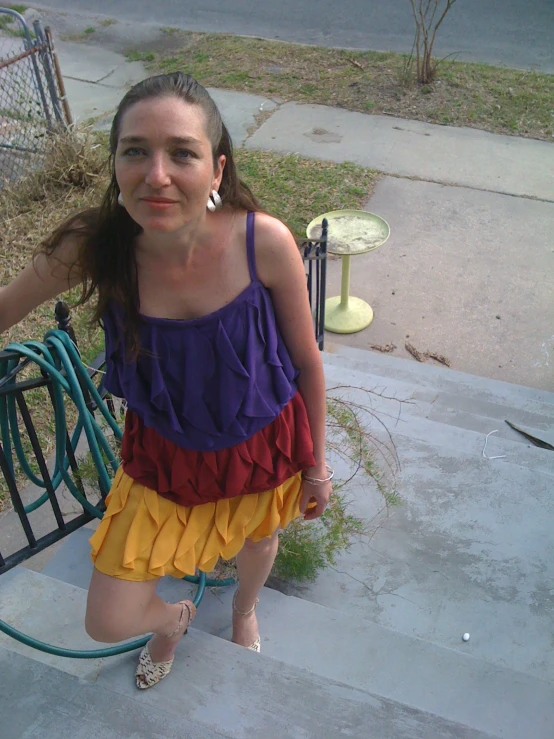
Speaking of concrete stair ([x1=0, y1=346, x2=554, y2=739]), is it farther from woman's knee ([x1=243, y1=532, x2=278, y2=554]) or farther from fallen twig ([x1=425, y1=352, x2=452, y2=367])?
fallen twig ([x1=425, y1=352, x2=452, y2=367])

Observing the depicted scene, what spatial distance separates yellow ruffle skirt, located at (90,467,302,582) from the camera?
174 centimetres

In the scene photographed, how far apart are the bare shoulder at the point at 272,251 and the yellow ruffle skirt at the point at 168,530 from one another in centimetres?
59

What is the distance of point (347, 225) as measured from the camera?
4859mm

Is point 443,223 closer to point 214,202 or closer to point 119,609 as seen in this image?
point 214,202

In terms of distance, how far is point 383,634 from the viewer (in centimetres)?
225

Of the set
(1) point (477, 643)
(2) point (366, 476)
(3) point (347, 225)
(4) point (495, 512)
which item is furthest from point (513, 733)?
(3) point (347, 225)

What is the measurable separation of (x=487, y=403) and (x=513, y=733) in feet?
7.45

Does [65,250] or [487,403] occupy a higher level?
[65,250]

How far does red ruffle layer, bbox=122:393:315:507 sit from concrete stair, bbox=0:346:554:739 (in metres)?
0.54

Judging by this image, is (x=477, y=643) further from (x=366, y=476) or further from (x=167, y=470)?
(x=167, y=470)

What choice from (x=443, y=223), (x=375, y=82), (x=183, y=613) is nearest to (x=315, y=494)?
(x=183, y=613)

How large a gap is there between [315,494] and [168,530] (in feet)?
1.42

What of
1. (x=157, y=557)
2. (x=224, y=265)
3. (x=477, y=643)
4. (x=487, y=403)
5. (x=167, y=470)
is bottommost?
(x=487, y=403)

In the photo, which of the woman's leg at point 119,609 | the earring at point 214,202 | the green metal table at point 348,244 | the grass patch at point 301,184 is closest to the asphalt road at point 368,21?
the grass patch at point 301,184
